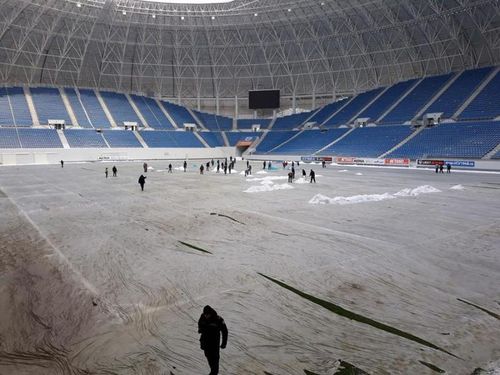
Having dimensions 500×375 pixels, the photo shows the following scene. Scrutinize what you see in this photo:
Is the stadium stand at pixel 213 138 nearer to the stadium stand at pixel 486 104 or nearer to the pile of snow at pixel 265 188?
the stadium stand at pixel 486 104

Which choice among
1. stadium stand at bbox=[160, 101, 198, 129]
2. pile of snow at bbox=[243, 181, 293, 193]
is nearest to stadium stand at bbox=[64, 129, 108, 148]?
stadium stand at bbox=[160, 101, 198, 129]

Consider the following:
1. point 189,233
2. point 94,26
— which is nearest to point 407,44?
point 94,26

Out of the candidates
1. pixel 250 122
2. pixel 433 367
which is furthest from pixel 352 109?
pixel 433 367

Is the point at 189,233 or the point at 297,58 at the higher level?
the point at 297,58

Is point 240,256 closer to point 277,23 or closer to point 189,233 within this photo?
point 189,233

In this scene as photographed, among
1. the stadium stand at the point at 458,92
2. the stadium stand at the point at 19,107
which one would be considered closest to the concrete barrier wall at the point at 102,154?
the stadium stand at the point at 19,107

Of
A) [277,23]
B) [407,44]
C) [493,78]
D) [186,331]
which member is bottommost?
[186,331]

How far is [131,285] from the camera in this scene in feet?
25.3

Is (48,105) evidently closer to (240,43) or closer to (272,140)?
(240,43)

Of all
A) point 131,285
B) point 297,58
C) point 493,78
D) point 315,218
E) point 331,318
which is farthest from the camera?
point 297,58

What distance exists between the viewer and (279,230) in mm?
12547

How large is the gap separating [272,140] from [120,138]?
28.7 meters

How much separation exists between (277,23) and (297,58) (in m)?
8.91

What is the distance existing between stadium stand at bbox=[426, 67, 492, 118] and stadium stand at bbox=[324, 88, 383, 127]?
12810 mm
